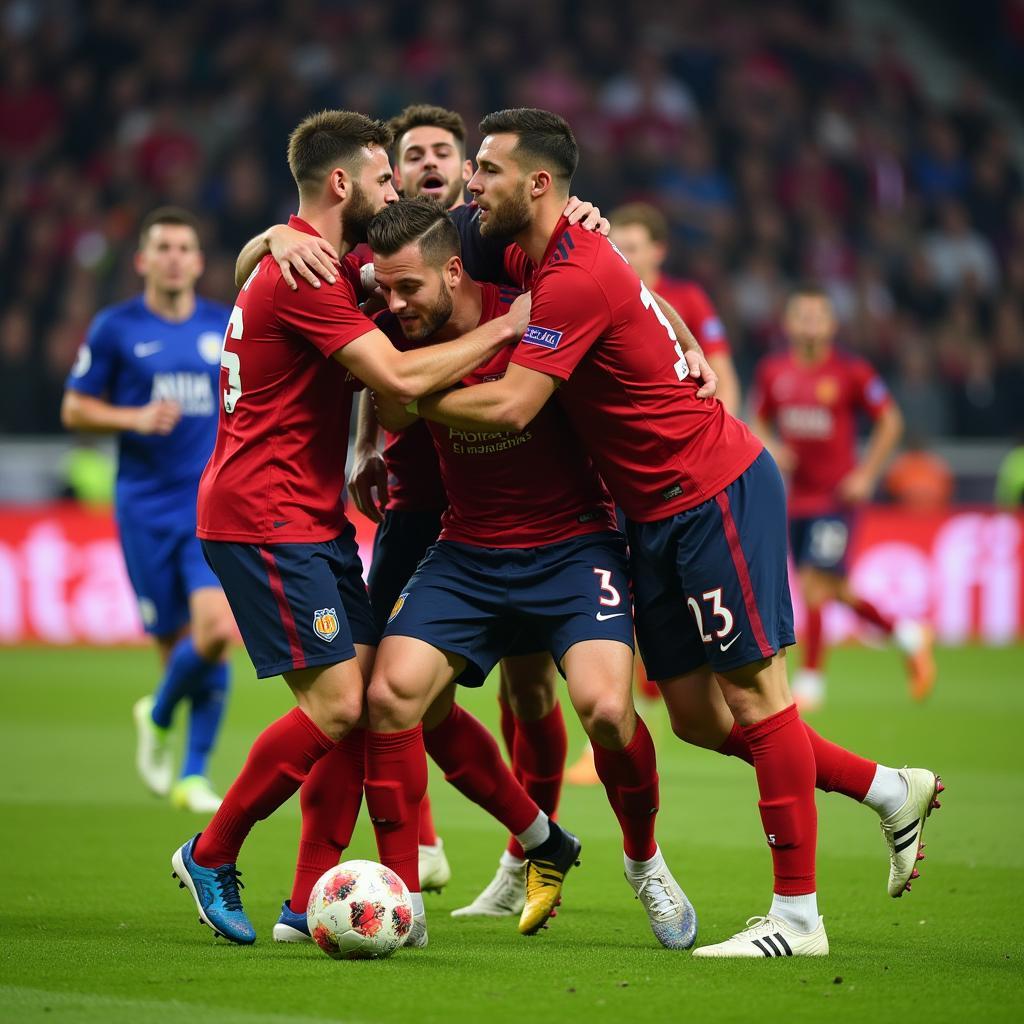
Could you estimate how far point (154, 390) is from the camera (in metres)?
8.19

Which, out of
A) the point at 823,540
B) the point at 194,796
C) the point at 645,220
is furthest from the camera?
the point at 823,540

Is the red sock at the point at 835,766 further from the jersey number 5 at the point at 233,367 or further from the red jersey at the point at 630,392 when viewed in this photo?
the jersey number 5 at the point at 233,367

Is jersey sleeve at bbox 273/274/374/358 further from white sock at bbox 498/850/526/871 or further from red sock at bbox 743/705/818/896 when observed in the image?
white sock at bbox 498/850/526/871

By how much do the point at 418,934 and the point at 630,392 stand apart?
65.8 inches

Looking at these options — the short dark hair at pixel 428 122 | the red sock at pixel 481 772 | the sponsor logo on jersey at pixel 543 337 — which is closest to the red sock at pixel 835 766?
the red sock at pixel 481 772

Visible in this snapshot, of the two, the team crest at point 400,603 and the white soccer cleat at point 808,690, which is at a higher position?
the team crest at point 400,603

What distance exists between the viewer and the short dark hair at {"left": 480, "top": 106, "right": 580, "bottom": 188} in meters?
5.07

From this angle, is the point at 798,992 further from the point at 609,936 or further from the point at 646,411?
the point at 646,411

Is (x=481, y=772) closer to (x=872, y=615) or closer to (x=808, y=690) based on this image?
(x=808, y=690)

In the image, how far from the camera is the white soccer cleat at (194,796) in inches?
302

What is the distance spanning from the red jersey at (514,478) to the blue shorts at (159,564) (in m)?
2.92

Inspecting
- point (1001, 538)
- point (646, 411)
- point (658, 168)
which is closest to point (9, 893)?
point (646, 411)

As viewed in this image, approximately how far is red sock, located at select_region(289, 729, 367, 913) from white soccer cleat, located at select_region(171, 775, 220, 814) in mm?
2519

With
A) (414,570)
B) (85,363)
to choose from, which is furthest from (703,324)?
(414,570)
